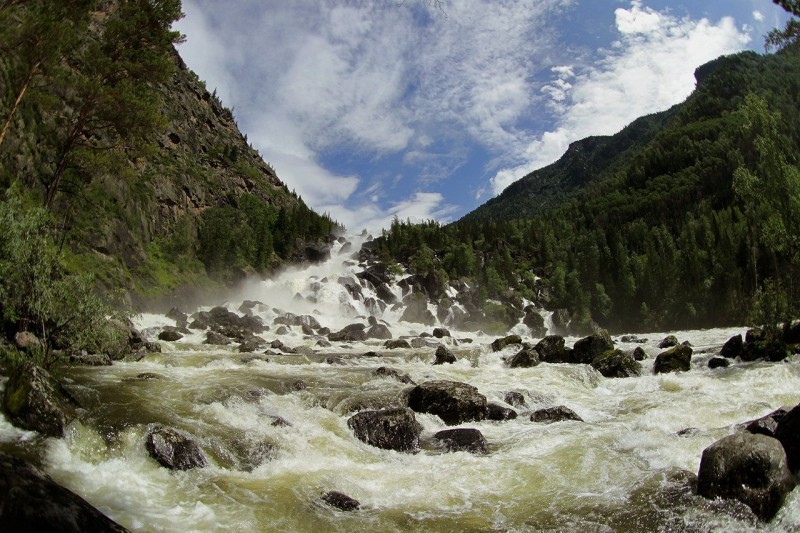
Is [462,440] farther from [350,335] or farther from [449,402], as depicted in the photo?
[350,335]

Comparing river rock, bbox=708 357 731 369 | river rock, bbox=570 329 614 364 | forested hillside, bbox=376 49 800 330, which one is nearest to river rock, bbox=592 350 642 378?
river rock, bbox=708 357 731 369

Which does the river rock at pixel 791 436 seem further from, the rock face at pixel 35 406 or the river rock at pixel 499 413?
the rock face at pixel 35 406

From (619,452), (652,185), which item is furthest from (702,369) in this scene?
(652,185)

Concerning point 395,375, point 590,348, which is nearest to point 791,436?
point 395,375

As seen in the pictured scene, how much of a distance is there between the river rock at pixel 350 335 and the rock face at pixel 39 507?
1639 inches

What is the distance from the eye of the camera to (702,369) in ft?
82.0

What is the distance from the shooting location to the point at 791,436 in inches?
388

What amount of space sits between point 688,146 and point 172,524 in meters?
207

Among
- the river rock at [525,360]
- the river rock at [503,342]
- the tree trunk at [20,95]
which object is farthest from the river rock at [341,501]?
the river rock at [503,342]

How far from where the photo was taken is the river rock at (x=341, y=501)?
9.56 m

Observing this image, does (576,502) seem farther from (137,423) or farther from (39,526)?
(137,423)

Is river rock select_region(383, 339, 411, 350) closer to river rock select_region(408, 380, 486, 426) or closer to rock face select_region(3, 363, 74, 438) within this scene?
river rock select_region(408, 380, 486, 426)

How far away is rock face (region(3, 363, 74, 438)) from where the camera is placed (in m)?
10.9

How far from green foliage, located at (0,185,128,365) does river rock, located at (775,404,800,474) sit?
20224 mm
